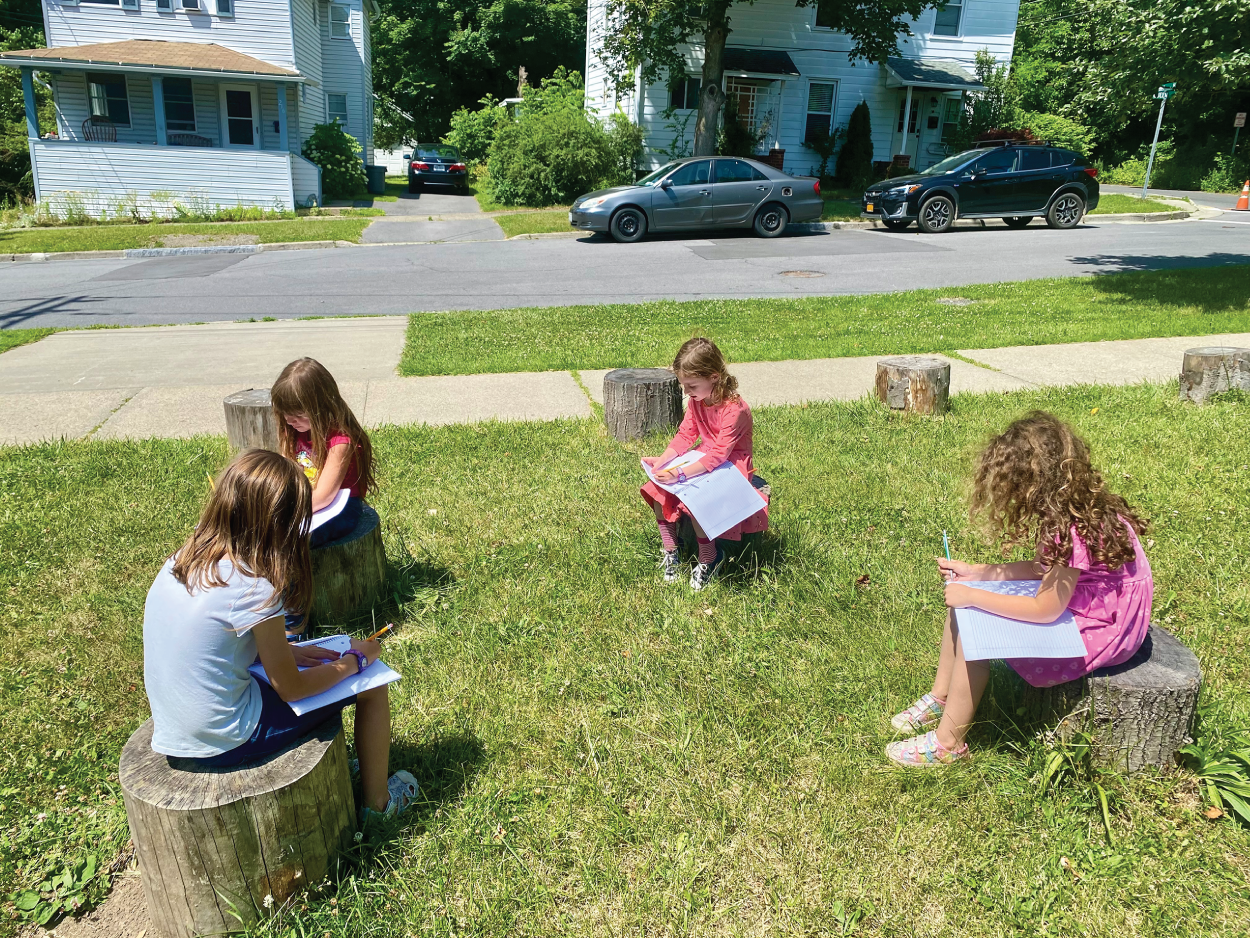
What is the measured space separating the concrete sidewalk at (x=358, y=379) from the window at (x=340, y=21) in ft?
91.2

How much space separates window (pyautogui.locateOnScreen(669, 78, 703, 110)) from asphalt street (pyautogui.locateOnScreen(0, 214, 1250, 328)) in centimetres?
908

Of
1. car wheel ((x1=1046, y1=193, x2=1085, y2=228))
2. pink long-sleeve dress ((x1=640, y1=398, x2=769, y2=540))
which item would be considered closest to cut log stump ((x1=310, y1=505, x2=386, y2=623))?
pink long-sleeve dress ((x1=640, y1=398, x2=769, y2=540))

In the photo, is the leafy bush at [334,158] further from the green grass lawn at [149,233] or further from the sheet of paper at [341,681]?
the sheet of paper at [341,681]

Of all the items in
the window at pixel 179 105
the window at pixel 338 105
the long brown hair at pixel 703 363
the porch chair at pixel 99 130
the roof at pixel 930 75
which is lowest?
the long brown hair at pixel 703 363

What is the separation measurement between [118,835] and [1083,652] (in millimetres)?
3050

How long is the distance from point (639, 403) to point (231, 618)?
4.07 metres

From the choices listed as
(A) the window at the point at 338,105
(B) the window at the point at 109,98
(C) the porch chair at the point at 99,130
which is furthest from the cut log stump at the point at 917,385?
(A) the window at the point at 338,105

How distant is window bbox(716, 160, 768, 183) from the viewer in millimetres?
18141

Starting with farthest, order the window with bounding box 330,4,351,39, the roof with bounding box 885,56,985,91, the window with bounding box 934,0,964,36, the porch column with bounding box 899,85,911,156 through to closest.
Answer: the window with bounding box 330,4,351,39
the window with bounding box 934,0,964,36
the porch column with bounding box 899,85,911,156
the roof with bounding box 885,56,985,91

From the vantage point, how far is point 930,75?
1063 inches

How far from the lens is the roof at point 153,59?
72.5 ft

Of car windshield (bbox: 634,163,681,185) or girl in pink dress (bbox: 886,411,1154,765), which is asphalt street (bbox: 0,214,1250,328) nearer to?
car windshield (bbox: 634,163,681,185)

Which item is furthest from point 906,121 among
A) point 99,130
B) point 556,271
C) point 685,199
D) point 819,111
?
point 99,130

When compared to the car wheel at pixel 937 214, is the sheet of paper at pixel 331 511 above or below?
below
